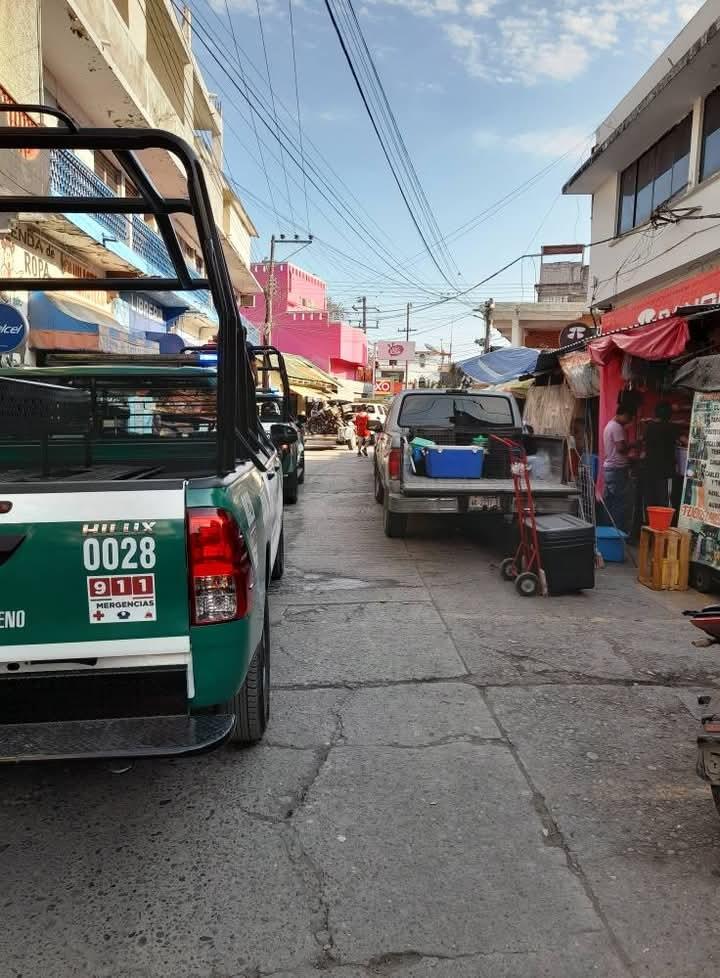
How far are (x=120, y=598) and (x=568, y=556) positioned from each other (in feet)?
16.2

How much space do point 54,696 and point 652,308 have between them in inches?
375

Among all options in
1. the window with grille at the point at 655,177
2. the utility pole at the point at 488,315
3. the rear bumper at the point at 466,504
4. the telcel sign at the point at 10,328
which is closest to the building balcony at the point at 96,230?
the telcel sign at the point at 10,328

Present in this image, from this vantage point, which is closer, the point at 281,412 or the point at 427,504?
the point at 427,504

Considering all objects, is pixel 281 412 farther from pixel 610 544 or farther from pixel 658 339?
pixel 658 339

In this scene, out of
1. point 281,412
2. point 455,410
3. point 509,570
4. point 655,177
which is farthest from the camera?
point 655,177

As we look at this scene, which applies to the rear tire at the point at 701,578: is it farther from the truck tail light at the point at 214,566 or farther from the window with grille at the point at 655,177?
the window with grille at the point at 655,177

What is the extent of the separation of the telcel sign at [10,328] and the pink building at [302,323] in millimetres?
37695

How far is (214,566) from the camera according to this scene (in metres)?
2.47

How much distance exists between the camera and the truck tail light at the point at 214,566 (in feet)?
8.01

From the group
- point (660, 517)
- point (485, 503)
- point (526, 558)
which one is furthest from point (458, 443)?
point (660, 517)

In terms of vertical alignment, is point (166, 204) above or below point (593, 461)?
Result: above

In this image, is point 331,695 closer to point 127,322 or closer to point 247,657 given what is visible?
point 247,657

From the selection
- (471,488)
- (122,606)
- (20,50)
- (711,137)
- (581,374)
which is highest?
(20,50)

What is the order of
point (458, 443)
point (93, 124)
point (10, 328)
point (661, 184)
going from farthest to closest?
point (93, 124) → point (661, 184) → point (458, 443) → point (10, 328)
